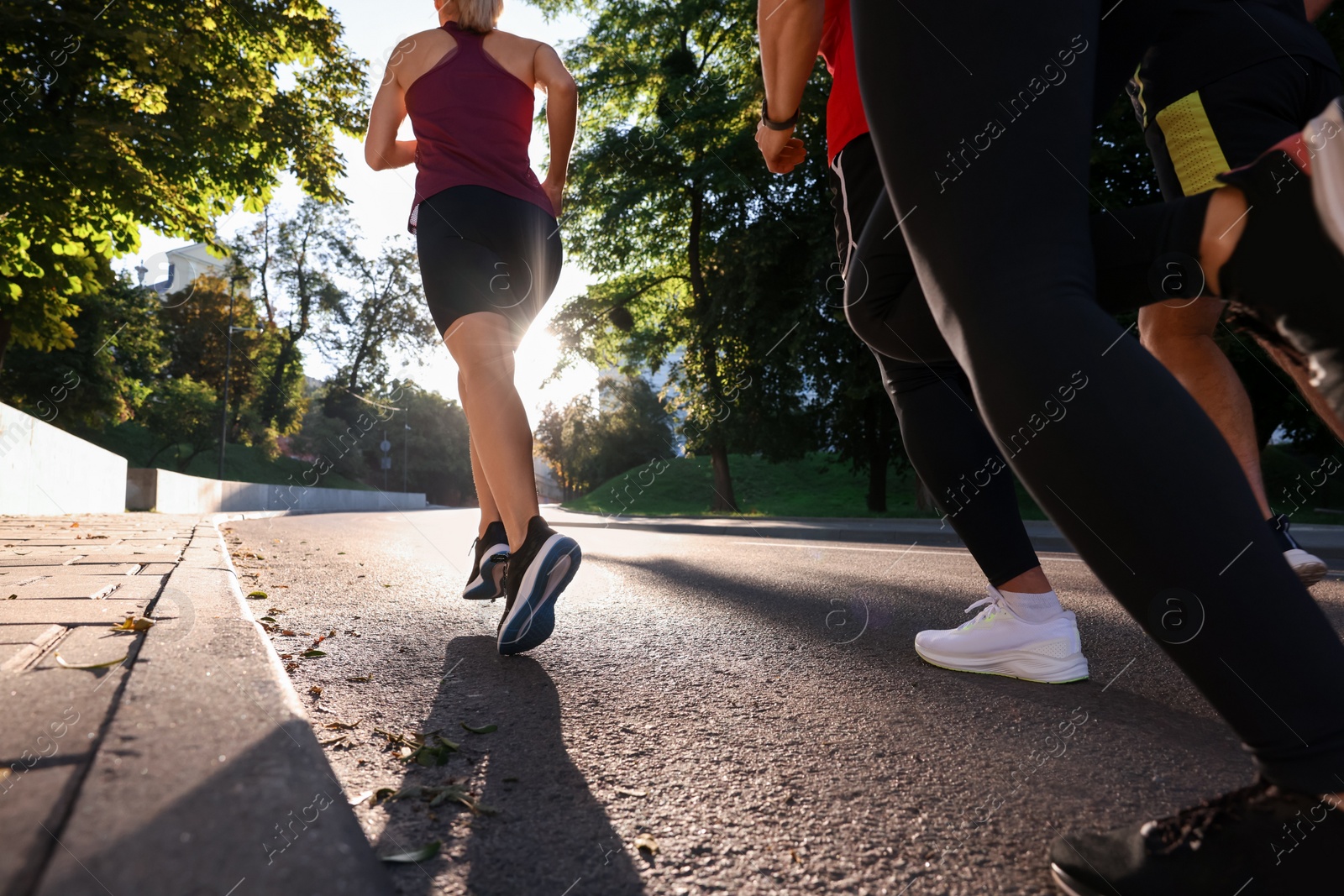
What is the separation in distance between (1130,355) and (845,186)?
4.61 ft

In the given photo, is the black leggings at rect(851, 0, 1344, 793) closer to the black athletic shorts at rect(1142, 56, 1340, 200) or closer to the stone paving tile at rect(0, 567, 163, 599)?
the black athletic shorts at rect(1142, 56, 1340, 200)

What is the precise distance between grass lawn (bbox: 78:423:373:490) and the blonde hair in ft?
106

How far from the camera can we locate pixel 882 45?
3.60 feet

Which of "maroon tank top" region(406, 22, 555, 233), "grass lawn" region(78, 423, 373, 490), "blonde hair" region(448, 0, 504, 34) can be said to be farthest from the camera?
"grass lawn" region(78, 423, 373, 490)

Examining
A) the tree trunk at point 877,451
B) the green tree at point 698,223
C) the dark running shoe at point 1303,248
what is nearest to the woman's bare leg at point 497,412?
the dark running shoe at point 1303,248

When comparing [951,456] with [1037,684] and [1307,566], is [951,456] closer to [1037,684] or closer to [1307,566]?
[1037,684]

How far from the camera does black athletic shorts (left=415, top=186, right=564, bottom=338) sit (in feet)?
7.82

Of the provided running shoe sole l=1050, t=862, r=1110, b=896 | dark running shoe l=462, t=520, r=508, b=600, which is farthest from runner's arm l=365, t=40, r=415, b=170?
running shoe sole l=1050, t=862, r=1110, b=896

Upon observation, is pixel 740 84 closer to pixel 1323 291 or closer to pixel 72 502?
pixel 72 502

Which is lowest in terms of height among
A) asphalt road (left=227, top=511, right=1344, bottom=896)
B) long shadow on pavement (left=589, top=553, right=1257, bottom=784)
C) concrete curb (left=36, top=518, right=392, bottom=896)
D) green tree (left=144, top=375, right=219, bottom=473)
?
long shadow on pavement (left=589, top=553, right=1257, bottom=784)

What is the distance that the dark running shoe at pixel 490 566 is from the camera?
8.51 ft

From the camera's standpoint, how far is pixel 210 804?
785mm

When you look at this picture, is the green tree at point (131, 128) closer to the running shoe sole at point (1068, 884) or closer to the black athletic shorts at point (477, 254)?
the black athletic shorts at point (477, 254)

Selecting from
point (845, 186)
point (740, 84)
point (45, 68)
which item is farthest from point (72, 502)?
point (740, 84)
